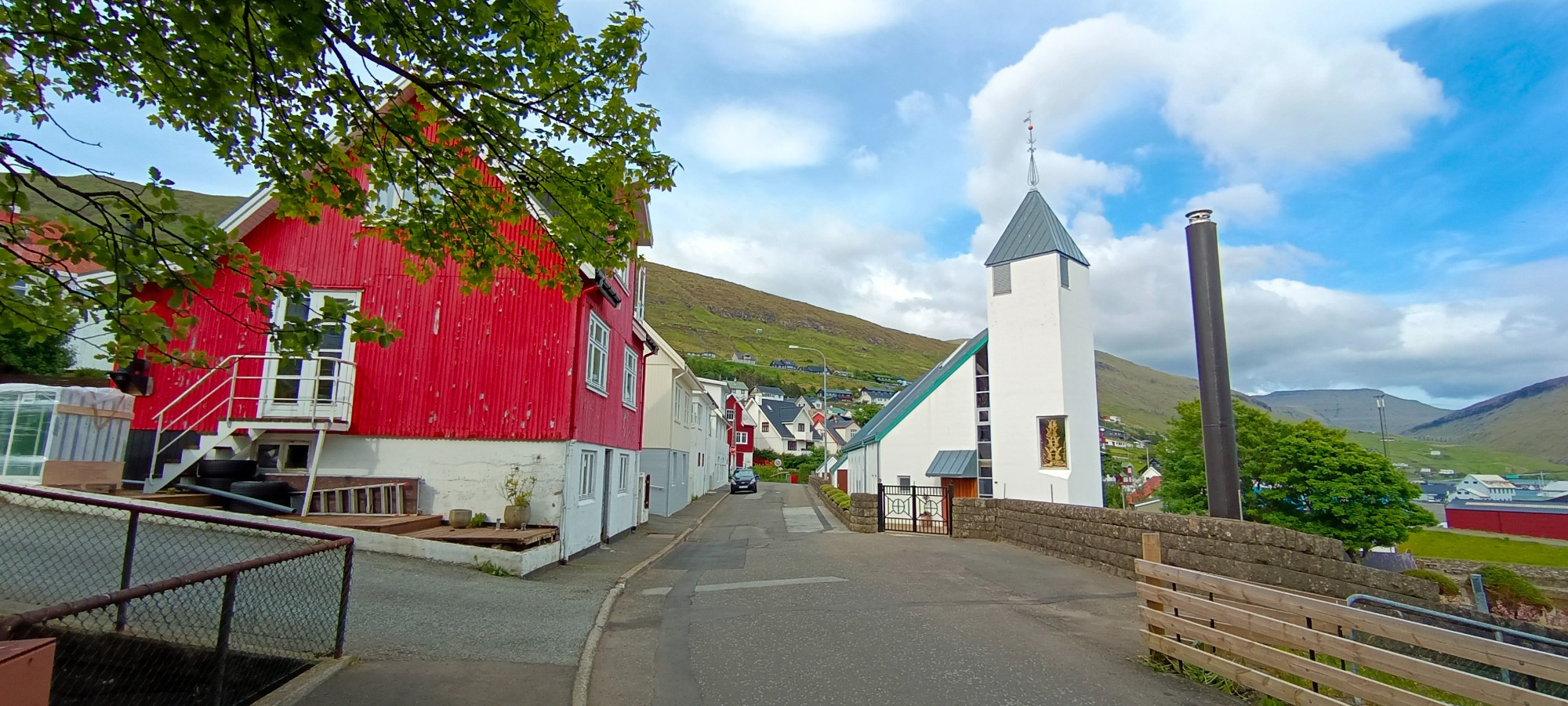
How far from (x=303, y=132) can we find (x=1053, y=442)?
1026 inches

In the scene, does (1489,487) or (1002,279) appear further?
(1489,487)

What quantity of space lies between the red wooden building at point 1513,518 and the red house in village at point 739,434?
69.7 meters

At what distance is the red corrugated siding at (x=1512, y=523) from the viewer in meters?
66.1

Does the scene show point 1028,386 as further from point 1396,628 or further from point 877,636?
point 1396,628

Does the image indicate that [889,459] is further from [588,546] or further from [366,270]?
[366,270]

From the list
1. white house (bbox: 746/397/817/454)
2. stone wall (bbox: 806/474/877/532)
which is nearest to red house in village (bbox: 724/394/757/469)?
white house (bbox: 746/397/817/454)

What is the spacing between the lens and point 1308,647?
5.40 m

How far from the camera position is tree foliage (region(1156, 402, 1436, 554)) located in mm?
32594

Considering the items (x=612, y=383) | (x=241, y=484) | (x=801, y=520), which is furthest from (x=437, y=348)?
(x=801, y=520)

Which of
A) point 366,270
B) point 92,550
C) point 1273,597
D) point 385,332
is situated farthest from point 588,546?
point 1273,597

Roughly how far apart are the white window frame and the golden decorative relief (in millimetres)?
17020

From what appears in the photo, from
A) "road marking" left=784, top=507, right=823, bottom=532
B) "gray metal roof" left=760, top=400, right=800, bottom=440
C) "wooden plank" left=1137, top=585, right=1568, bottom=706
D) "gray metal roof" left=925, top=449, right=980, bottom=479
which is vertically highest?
"gray metal roof" left=760, top=400, right=800, bottom=440

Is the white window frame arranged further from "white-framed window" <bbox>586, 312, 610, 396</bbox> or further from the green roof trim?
the green roof trim

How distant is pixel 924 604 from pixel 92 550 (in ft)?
33.2
